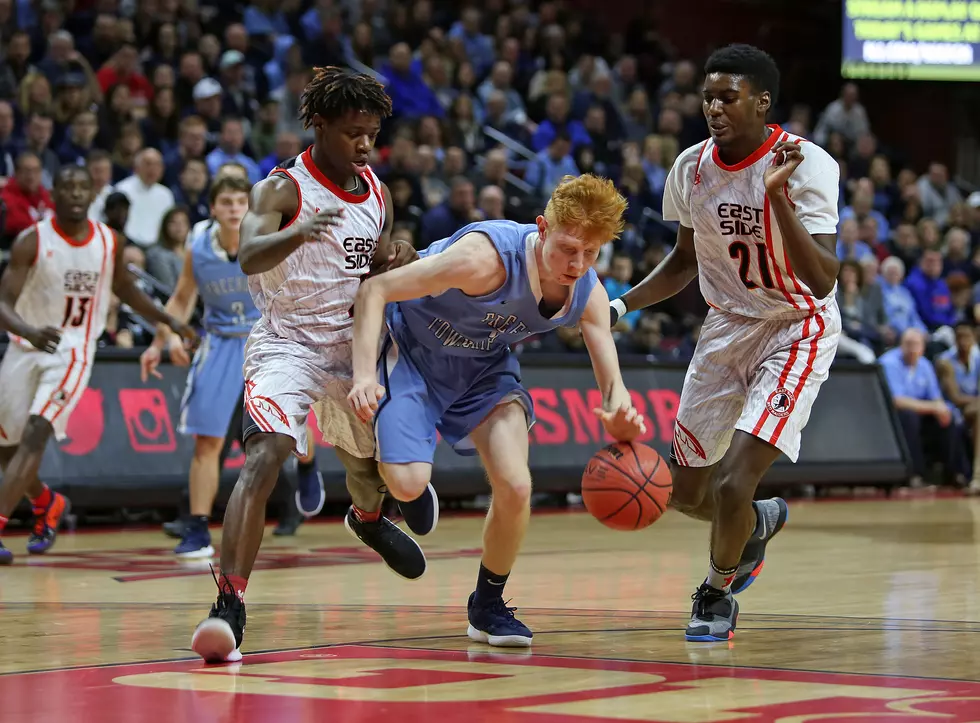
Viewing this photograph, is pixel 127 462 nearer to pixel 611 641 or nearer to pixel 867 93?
pixel 611 641

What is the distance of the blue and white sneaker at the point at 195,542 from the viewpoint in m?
8.98

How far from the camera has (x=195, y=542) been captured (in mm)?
9047

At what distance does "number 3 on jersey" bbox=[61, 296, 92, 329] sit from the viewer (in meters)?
9.17

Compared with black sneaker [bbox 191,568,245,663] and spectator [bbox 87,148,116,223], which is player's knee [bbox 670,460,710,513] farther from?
spectator [bbox 87,148,116,223]

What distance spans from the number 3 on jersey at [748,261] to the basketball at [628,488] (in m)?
0.82

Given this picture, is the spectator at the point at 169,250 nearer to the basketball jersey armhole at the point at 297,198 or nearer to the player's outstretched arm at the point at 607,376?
the basketball jersey armhole at the point at 297,198

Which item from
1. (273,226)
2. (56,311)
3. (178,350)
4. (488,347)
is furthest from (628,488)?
(56,311)

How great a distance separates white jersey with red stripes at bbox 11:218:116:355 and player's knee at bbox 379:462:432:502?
4.03 m

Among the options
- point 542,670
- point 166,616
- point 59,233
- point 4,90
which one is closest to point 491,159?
point 4,90

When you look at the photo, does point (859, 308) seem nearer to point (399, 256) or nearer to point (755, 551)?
point (755, 551)

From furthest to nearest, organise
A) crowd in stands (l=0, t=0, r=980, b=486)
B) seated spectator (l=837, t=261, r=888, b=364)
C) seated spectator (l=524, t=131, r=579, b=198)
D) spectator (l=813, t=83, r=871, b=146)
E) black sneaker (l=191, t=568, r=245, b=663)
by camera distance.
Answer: spectator (l=813, t=83, r=871, b=146), seated spectator (l=524, t=131, r=579, b=198), seated spectator (l=837, t=261, r=888, b=364), crowd in stands (l=0, t=0, r=980, b=486), black sneaker (l=191, t=568, r=245, b=663)

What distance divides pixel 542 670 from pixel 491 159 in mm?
11535

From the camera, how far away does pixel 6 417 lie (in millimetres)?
9078

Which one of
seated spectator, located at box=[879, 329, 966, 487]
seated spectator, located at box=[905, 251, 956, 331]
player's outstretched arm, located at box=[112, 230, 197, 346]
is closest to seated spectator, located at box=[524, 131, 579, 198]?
seated spectator, located at box=[879, 329, 966, 487]
